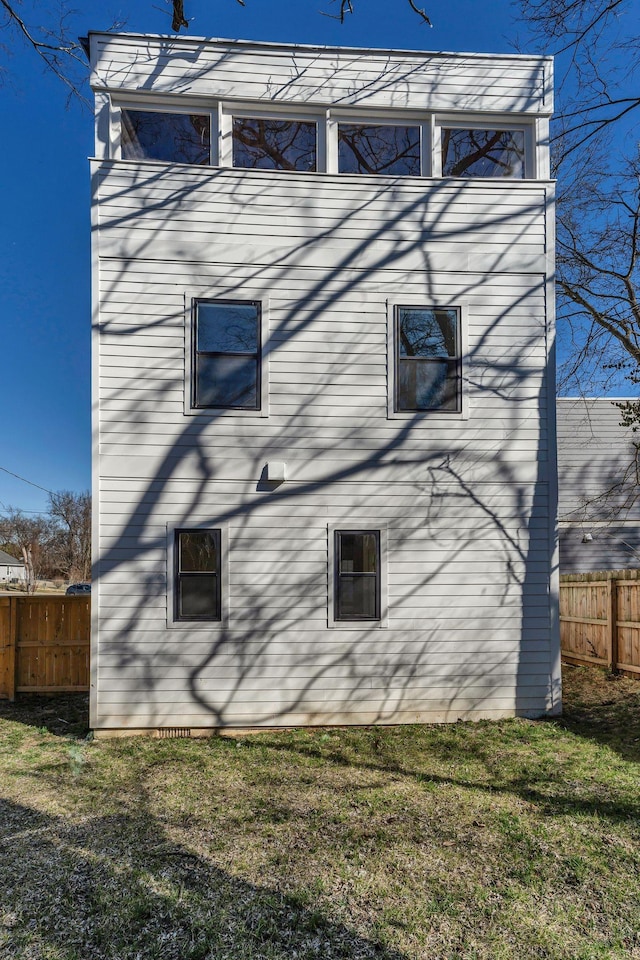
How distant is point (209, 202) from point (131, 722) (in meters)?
5.92

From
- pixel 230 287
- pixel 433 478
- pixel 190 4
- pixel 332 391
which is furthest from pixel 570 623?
pixel 190 4

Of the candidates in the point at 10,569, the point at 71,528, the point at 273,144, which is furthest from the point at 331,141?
the point at 10,569

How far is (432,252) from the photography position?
6.82 meters

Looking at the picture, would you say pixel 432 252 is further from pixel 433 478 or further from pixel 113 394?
pixel 113 394

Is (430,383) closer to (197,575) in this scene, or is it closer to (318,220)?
(318,220)

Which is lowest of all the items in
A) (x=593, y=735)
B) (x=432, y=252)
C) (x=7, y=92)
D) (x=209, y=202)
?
(x=593, y=735)

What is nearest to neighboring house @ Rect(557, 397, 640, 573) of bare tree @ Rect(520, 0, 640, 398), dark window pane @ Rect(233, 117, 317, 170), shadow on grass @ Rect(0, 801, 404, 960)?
bare tree @ Rect(520, 0, 640, 398)

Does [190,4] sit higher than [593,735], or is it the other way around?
[190,4]

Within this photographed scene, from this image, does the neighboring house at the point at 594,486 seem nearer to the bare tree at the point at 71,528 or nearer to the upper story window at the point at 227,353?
the upper story window at the point at 227,353

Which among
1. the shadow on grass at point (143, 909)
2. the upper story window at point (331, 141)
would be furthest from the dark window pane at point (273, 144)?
the shadow on grass at point (143, 909)

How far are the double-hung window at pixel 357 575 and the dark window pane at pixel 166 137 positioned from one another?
4.80 meters

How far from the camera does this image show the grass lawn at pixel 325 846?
292 cm

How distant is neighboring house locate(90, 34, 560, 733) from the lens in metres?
6.34

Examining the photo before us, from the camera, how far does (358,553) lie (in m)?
6.57
